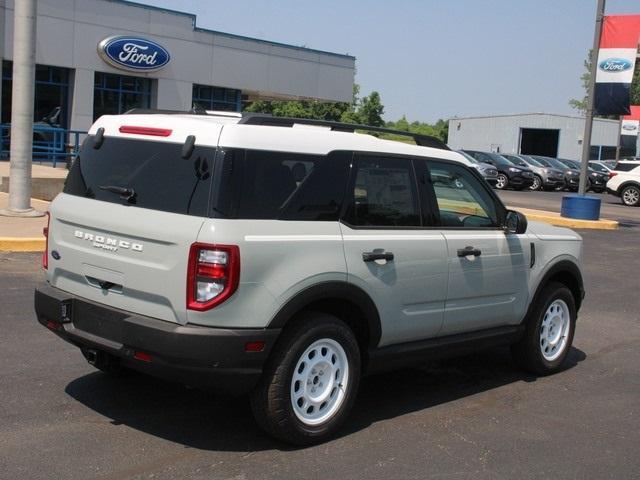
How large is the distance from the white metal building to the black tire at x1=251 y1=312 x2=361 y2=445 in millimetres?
60832

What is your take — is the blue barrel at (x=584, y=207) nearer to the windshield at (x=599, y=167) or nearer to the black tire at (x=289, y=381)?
the black tire at (x=289, y=381)

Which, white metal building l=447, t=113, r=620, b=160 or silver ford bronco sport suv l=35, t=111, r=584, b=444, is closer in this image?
silver ford bronco sport suv l=35, t=111, r=584, b=444

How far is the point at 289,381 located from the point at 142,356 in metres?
0.82

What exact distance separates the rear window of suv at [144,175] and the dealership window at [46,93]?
21576 mm

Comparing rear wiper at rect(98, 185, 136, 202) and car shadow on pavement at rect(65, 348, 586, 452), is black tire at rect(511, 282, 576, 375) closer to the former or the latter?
car shadow on pavement at rect(65, 348, 586, 452)

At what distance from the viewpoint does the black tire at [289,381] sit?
4.28 meters

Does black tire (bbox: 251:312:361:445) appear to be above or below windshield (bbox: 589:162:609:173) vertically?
below

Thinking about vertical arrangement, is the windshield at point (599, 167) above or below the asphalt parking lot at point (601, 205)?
above

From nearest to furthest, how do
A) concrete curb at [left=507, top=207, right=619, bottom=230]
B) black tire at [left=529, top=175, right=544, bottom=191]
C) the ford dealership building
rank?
1. concrete curb at [left=507, top=207, right=619, bottom=230]
2. the ford dealership building
3. black tire at [left=529, top=175, right=544, bottom=191]

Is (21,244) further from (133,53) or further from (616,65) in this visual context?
(133,53)

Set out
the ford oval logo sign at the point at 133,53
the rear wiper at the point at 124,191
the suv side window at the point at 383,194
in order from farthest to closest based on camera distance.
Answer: the ford oval logo sign at the point at 133,53
the suv side window at the point at 383,194
the rear wiper at the point at 124,191

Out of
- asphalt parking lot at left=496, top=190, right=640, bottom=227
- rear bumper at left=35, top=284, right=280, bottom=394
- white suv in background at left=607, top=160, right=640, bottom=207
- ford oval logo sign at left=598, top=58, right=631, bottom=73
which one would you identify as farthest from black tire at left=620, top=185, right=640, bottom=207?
rear bumper at left=35, top=284, right=280, bottom=394

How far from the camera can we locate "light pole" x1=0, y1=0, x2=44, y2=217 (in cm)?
1248

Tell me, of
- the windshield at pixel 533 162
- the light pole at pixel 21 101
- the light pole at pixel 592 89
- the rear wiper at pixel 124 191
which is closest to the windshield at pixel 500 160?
the windshield at pixel 533 162
